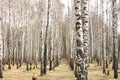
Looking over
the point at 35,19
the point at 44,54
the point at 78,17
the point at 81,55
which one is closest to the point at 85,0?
the point at 78,17

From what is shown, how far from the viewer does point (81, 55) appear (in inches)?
512

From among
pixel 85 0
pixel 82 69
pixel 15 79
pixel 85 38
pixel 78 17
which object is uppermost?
pixel 85 0

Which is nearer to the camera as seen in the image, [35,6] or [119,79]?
[119,79]

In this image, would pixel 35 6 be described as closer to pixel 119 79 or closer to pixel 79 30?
pixel 119 79

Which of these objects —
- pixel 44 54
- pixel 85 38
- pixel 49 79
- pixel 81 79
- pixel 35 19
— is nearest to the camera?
pixel 81 79

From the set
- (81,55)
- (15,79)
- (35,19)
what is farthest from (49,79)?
(35,19)

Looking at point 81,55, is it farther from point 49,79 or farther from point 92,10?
point 92,10

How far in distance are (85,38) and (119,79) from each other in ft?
19.7

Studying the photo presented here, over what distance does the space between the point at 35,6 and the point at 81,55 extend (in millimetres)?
37436

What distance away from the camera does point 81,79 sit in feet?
41.7

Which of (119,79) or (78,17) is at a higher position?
(78,17)

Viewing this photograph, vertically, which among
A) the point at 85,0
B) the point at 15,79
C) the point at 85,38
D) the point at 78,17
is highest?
the point at 85,0

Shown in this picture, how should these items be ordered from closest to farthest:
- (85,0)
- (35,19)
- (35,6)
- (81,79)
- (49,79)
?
(81,79) < (85,0) < (49,79) < (35,6) < (35,19)

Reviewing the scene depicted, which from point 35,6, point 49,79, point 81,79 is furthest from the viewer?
point 35,6
